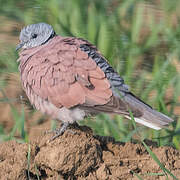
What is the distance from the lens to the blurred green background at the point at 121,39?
209 inches

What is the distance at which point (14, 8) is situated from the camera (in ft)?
23.2

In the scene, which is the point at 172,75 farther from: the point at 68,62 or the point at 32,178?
the point at 32,178

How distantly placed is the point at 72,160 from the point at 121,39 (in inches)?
102

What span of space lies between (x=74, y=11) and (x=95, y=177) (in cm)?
296

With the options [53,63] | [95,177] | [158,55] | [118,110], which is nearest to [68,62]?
[53,63]

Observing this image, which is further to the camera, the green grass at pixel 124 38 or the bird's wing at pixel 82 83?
the green grass at pixel 124 38

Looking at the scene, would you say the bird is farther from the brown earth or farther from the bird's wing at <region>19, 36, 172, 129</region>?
the brown earth

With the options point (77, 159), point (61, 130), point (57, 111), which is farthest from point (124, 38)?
point (77, 159)

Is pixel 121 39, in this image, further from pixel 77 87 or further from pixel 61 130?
pixel 61 130

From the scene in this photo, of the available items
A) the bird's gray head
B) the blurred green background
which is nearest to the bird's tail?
the blurred green background

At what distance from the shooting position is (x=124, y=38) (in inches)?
247

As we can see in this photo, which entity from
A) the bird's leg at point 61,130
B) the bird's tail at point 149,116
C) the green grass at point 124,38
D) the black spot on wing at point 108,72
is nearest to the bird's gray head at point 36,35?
the black spot on wing at point 108,72

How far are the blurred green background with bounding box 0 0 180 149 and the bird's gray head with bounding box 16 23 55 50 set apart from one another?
0.86 metres

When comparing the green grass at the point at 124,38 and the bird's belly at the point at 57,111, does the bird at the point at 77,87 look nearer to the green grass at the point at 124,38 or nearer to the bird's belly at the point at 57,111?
the bird's belly at the point at 57,111
